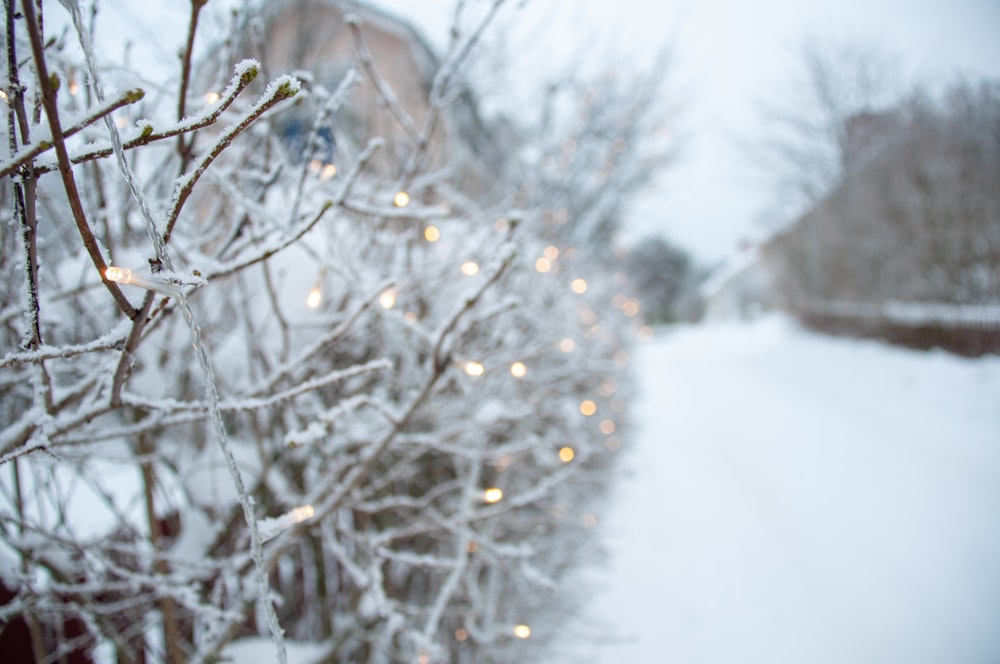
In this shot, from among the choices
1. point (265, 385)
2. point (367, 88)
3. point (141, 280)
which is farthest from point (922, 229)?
point (141, 280)

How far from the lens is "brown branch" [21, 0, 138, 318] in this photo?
0.45 m

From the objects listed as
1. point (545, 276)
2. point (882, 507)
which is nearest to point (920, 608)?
point (882, 507)

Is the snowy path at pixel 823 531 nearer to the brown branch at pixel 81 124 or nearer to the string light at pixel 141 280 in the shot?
the string light at pixel 141 280

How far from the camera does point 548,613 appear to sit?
2.58 meters

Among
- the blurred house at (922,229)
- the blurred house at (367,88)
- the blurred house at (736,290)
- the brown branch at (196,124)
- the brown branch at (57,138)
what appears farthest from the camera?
the blurred house at (736,290)

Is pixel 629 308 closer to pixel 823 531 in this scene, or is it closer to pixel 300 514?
pixel 823 531

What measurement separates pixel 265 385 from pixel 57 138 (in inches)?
25.6

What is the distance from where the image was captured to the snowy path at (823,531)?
3105 mm

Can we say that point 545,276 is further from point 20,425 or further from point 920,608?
point 920,608

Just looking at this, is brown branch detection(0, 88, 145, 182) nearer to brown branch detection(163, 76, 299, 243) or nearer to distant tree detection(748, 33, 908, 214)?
brown branch detection(163, 76, 299, 243)

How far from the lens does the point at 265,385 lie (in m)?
1.07

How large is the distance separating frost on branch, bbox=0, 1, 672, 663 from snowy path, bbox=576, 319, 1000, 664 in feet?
3.99

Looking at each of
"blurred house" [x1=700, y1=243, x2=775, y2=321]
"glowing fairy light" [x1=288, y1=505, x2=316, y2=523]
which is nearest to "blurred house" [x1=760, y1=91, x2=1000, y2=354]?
"glowing fairy light" [x1=288, y1=505, x2=316, y2=523]

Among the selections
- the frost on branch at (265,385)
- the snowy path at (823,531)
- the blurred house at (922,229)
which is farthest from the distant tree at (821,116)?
the frost on branch at (265,385)
